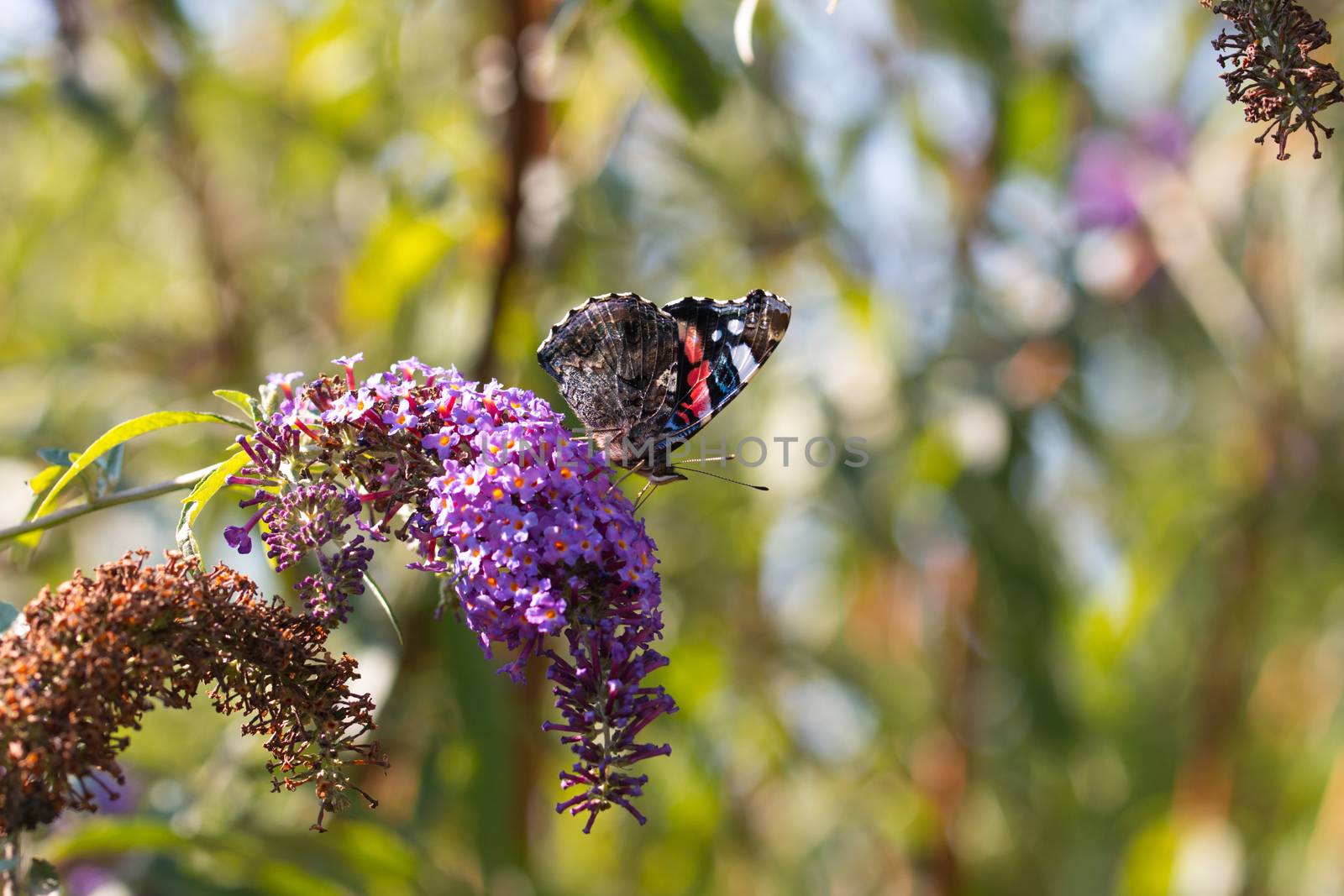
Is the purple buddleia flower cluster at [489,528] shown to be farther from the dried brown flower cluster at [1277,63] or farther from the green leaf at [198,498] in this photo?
the dried brown flower cluster at [1277,63]

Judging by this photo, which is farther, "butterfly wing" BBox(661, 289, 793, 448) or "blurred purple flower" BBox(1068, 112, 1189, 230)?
"blurred purple flower" BBox(1068, 112, 1189, 230)

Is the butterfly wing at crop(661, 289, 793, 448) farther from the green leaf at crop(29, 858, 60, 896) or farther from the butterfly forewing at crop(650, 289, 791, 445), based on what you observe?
the green leaf at crop(29, 858, 60, 896)

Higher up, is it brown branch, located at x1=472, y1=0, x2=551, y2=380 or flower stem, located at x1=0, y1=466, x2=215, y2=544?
brown branch, located at x1=472, y1=0, x2=551, y2=380

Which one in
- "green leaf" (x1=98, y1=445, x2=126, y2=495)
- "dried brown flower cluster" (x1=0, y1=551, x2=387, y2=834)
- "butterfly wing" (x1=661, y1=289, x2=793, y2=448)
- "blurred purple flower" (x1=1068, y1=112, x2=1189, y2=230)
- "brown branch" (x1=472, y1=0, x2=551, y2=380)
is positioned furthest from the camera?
"blurred purple flower" (x1=1068, y1=112, x2=1189, y2=230)

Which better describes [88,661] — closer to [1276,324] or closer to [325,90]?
[325,90]

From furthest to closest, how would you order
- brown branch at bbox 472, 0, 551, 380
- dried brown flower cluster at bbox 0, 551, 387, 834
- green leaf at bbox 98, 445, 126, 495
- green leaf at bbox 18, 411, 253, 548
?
brown branch at bbox 472, 0, 551, 380, green leaf at bbox 98, 445, 126, 495, green leaf at bbox 18, 411, 253, 548, dried brown flower cluster at bbox 0, 551, 387, 834

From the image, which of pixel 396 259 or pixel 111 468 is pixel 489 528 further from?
pixel 396 259

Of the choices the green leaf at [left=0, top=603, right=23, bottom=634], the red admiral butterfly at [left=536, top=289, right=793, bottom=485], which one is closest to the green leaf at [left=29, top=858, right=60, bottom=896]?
the green leaf at [left=0, top=603, right=23, bottom=634]

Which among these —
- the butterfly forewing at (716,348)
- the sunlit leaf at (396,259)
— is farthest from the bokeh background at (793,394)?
the butterfly forewing at (716,348)
